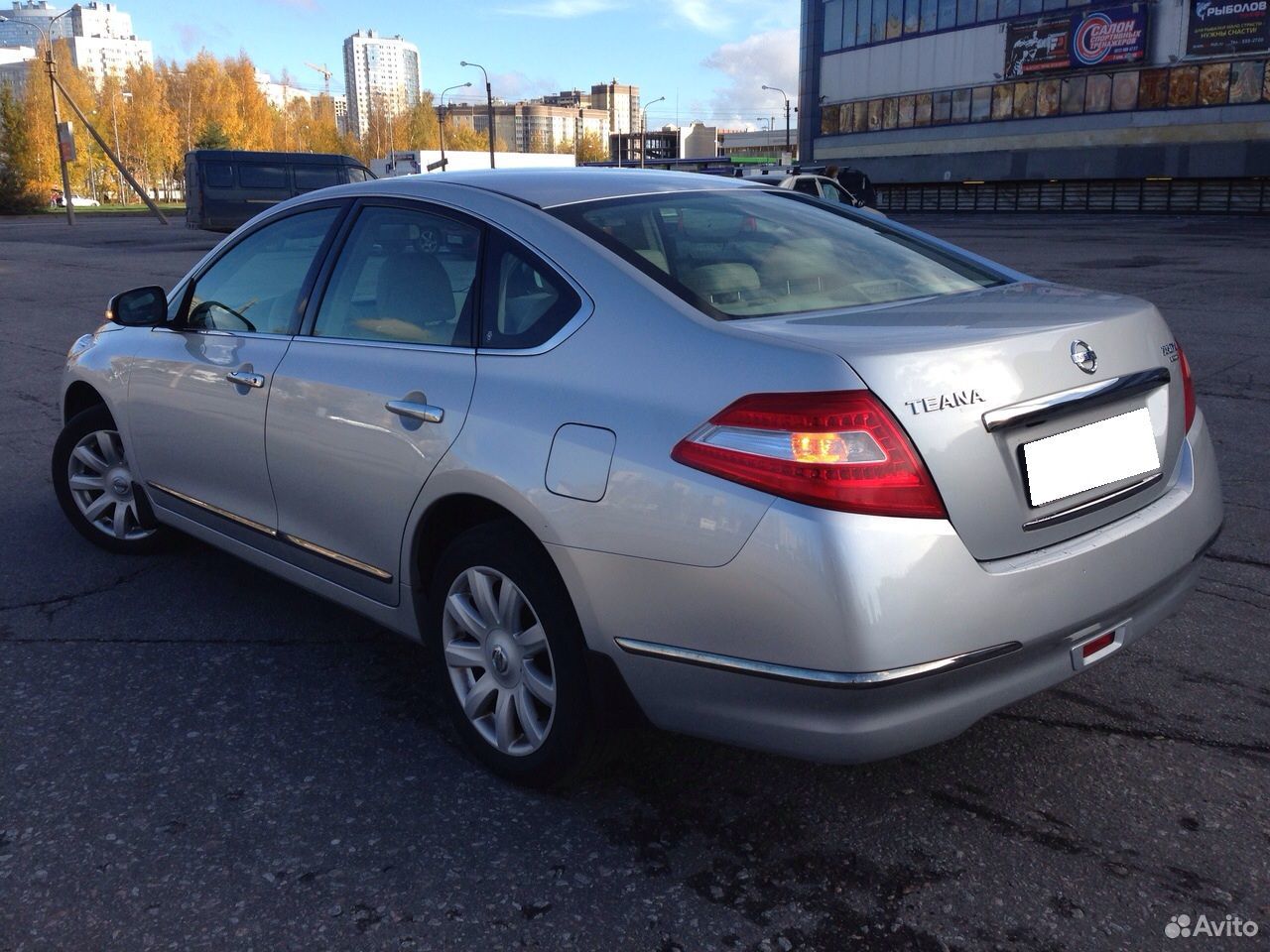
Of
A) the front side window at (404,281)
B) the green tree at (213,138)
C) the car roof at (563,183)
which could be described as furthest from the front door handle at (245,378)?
the green tree at (213,138)

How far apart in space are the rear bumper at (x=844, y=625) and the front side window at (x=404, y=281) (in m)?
0.87

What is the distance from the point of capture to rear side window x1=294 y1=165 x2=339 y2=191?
96.6 feet

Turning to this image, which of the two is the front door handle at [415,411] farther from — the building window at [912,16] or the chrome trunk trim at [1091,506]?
the building window at [912,16]

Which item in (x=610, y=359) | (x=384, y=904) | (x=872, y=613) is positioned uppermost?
(x=610, y=359)

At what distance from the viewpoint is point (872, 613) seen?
7.34 feet

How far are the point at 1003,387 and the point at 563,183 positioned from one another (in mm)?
1493

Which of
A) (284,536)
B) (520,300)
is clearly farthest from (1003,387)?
(284,536)

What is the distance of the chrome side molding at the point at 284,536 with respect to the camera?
129 inches

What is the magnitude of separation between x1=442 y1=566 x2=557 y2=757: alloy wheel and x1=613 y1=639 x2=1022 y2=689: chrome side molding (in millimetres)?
411

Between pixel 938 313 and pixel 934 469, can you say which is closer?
pixel 934 469

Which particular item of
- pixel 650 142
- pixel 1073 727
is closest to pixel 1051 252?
pixel 1073 727

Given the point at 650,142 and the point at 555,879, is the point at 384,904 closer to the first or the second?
the point at 555,879

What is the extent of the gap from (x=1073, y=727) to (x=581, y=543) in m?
1.54

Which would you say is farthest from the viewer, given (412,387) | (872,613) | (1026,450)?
(412,387)
